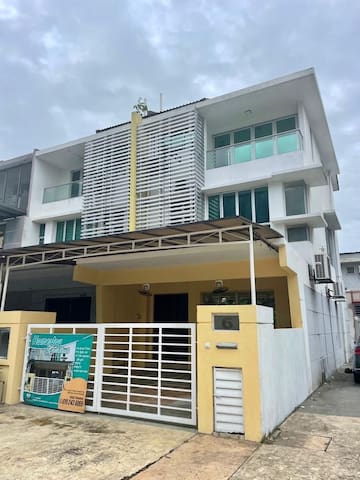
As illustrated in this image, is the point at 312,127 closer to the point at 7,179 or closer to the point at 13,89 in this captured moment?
the point at 13,89

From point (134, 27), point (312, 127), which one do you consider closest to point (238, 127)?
point (312, 127)

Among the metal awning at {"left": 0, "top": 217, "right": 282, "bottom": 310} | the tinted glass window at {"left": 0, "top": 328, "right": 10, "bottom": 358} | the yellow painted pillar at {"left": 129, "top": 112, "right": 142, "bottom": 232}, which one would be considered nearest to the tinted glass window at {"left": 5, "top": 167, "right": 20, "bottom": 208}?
the yellow painted pillar at {"left": 129, "top": 112, "right": 142, "bottom": 232}

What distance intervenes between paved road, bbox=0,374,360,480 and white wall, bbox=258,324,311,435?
0.27m

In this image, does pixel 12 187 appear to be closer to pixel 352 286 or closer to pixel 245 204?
pixel 245 204

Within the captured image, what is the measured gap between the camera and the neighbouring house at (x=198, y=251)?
5598 millimetres

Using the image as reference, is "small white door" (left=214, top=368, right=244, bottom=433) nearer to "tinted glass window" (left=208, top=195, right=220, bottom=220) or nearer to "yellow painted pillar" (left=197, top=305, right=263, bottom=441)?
"yellow painted pillar" (left=197, top=305, right=263, bottom=441)

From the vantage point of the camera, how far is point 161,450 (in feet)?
14.7

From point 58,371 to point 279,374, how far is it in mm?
4323

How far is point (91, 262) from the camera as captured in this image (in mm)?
9758

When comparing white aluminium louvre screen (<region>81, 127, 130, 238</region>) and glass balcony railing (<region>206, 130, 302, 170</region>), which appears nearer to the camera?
glass balcony railing (<region>206, 130, 302, 170</region>)

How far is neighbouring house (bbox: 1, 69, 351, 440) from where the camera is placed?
5.60m

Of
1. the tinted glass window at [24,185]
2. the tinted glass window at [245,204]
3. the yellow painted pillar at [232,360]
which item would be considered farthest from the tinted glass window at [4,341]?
the tinted glass window at [24,185]

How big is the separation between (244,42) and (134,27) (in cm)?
358

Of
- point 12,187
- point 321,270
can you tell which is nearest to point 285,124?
point 321,270
